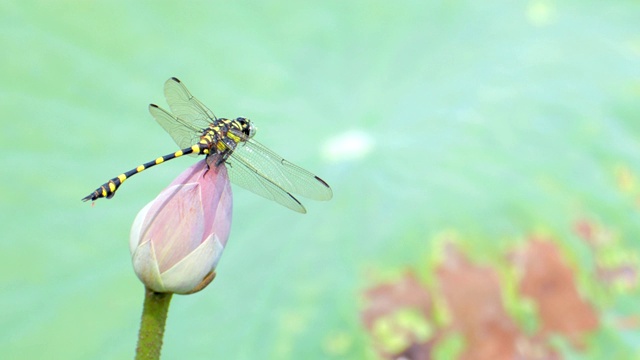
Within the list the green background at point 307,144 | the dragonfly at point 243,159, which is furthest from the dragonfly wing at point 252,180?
the green background at point 307,144

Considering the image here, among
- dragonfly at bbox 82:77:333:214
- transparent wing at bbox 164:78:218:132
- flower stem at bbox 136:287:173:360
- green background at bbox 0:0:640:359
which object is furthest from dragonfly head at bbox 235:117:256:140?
flower stem at bbox 136:287:173:360

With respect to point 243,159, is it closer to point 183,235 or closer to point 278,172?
point 278,172

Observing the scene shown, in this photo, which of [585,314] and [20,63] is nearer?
[585,314]

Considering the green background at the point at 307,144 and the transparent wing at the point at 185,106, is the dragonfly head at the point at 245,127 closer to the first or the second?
the transparent wing at the point at 185,106

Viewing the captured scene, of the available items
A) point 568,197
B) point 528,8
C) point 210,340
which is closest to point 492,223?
point 568,197

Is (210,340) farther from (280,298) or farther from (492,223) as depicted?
(492,223)

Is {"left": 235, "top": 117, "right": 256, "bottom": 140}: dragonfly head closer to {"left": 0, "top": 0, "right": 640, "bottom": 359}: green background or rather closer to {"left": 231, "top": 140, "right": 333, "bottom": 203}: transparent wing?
{"left": 231, "top": 140, "right": 333, "bottom": 203}: transparent wing

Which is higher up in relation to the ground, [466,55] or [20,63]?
[466,55]
